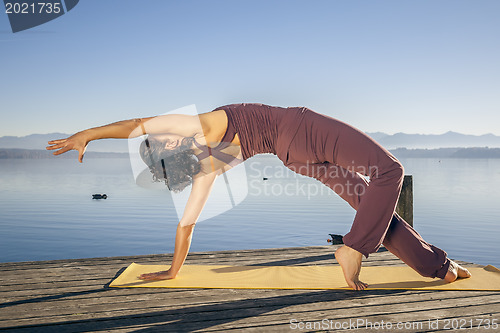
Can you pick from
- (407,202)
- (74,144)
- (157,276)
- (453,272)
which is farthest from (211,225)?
(74,144)

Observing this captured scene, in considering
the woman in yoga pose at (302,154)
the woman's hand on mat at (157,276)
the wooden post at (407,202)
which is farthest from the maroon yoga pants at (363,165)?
the wooden post at (407,202)

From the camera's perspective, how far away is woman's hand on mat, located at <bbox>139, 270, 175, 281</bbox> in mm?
3098

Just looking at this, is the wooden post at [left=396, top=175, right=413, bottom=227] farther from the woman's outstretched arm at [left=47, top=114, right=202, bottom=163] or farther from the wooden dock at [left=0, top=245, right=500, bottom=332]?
the woman's outstretched arm at [left=47, top=114, right=202, bottom=163]

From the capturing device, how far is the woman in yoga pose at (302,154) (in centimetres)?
268

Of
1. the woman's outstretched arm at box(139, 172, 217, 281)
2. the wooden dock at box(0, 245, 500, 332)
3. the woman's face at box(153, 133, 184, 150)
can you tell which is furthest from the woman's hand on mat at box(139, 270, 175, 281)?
the woman's face at box(153, 133, 184, 150)

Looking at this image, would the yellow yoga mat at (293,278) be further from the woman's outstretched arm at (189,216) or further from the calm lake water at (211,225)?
the calm lake water at (211,225)

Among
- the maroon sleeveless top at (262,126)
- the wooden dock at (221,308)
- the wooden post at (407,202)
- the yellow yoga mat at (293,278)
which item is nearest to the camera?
the wooden dock at (221,308)

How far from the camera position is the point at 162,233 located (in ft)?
45.4

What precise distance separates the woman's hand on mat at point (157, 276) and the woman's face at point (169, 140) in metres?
0.98

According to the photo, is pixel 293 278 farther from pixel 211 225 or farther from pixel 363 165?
pixel 211 225

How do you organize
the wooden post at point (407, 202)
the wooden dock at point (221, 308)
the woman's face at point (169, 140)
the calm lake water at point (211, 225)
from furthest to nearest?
the calm lake water at point (211, 225), the wooden post at point (407, 202), the woman's face at point (169, 140), the wooden dock at point (221, 308)

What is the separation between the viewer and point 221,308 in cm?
246

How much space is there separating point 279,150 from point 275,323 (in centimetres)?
109

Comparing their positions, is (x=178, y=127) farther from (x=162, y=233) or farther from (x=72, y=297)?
(x=162, y=233)
